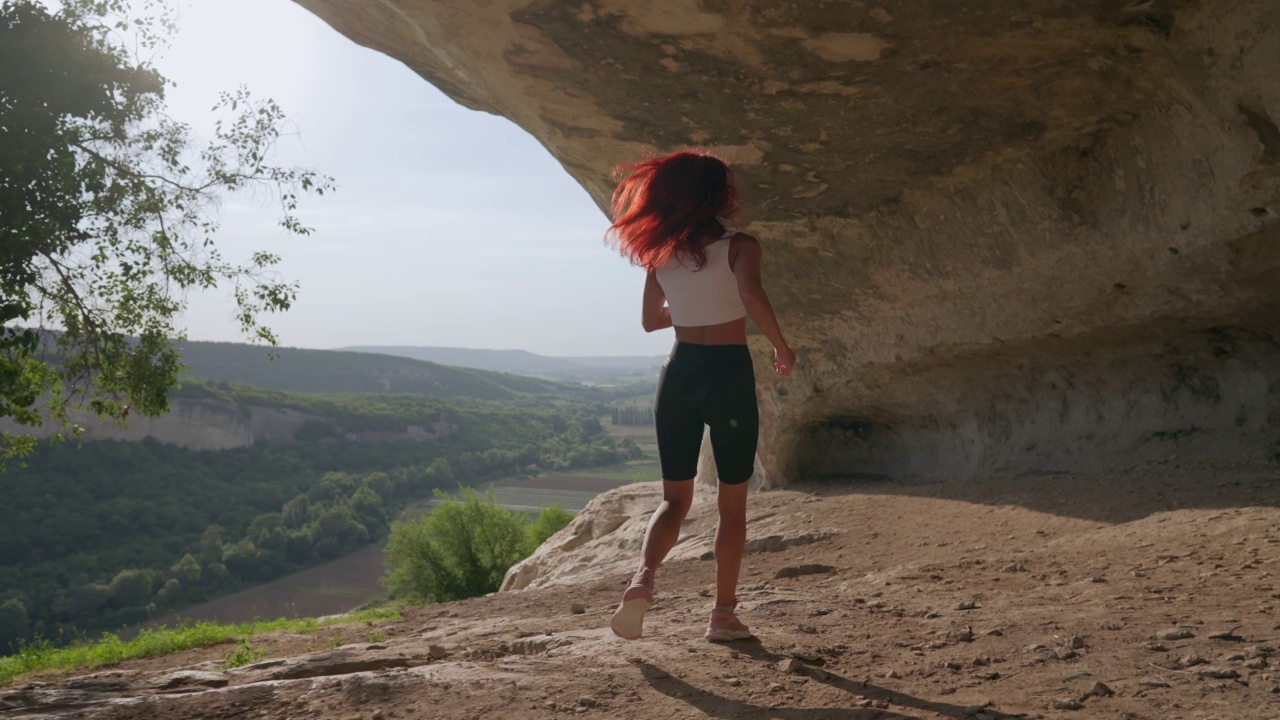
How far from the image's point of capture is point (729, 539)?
2918 millimetres

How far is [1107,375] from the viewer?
6.11 m

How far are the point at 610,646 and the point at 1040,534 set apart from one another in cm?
289

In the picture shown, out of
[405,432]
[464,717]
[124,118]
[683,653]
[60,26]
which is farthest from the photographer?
[405,432]

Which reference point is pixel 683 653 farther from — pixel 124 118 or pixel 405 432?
pixel 405 432

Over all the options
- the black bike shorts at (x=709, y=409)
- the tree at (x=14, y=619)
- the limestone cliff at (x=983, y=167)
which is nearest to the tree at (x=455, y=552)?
the tree at (x=14, y=619)

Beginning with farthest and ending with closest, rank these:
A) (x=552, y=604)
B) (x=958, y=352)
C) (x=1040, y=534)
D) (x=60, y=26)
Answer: (x=60, y=26)
(x=958, y=352)
(x=552, y=604)
(x=1040, y=534)

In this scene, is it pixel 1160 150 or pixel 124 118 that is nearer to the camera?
pixel 1160 150

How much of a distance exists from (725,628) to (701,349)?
0.96 metres

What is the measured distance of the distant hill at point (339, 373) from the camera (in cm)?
6906

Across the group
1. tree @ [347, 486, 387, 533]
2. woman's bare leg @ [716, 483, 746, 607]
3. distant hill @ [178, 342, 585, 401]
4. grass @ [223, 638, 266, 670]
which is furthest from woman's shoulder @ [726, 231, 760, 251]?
distant hill @ [178, 342, 585, 401]

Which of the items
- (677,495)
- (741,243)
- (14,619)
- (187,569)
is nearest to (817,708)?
(677,495)

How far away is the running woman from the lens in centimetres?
281

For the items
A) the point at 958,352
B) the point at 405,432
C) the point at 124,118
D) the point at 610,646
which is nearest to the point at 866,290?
the point at 958,352

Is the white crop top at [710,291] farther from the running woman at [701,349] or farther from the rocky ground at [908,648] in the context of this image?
the rocky ground at [908,648]
